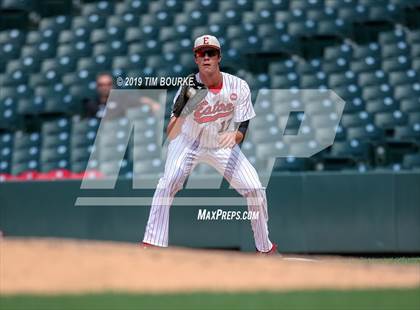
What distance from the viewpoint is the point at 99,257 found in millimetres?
5523

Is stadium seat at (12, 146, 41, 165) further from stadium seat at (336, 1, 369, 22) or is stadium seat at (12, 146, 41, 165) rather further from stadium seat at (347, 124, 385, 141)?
stadium seat at (336, 1, 369, 22)

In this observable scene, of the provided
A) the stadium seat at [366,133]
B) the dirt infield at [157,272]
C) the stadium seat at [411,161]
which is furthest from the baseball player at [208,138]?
the stadium seat at [366,133]

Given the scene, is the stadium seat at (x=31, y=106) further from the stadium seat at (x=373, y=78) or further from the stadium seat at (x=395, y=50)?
the stadium seat at (x=395, y=50)

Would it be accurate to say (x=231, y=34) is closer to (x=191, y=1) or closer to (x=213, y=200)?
(x=191, y=1)

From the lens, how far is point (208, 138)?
296 inches

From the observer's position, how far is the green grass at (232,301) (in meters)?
4.79

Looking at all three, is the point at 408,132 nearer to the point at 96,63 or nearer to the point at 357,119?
the point at 357,119

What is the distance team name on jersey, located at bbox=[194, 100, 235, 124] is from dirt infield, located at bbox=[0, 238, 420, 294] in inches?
77.4

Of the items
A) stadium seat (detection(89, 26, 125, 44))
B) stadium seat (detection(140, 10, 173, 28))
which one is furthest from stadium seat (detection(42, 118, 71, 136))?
stadium seat (detection(140, 10, 173, 28))

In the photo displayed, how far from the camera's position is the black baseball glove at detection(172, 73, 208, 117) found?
7.35 m

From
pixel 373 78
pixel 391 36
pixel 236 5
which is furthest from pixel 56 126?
pixel 391 36
